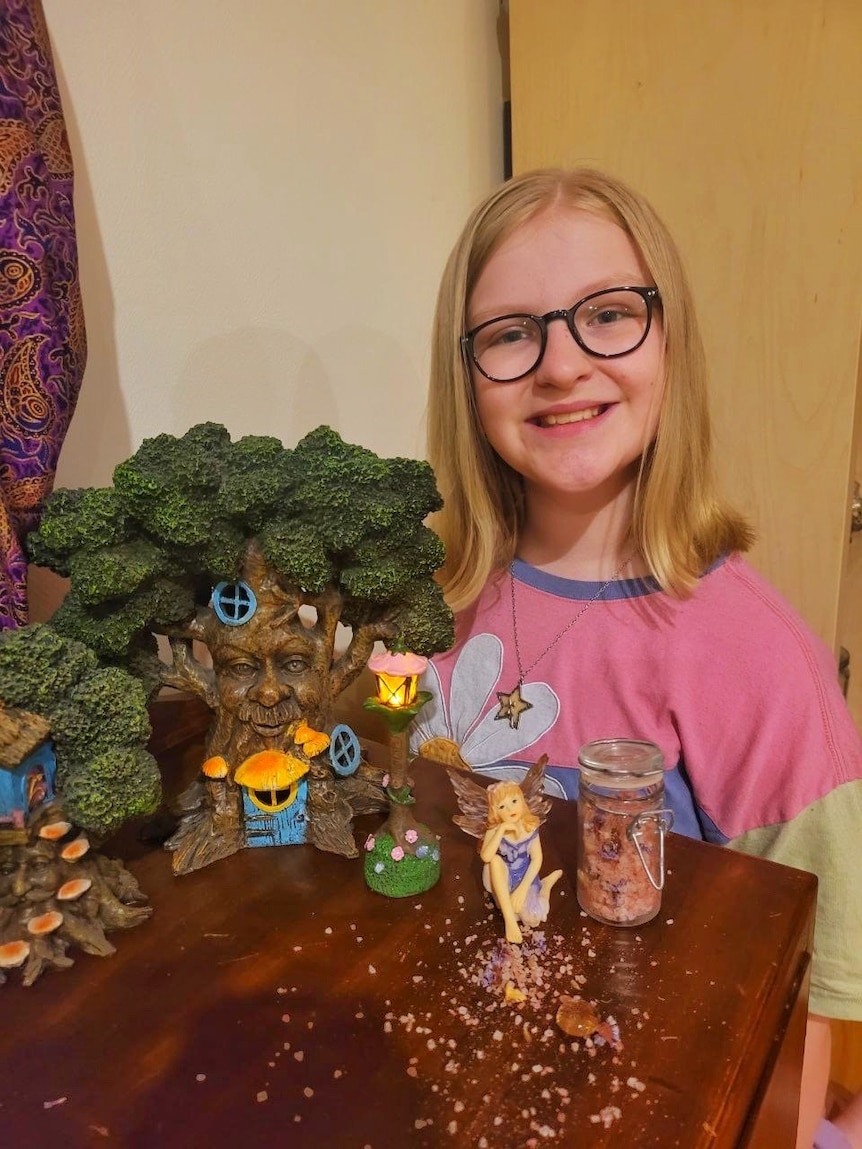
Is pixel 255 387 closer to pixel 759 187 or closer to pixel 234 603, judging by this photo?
pixel 234 603

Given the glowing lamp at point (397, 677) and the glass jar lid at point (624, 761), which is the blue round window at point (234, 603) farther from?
the glass jar lid at point (624, 761)

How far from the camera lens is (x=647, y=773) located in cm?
70

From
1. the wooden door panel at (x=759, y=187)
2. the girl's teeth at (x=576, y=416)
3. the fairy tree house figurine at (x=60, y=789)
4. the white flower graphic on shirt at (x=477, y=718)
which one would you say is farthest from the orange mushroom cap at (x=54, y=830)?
the wooden door panel at (x=759, y=187)

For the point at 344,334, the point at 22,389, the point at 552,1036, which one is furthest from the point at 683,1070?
the point at 344,334

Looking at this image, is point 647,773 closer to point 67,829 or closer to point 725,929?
point 725,929

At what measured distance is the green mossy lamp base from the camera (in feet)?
2.36

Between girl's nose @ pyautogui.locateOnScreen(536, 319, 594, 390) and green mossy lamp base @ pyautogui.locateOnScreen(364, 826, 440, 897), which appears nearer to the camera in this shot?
green mossy lamp base @ pyautogui.locateOnScreen(364, 826, 440, 897)

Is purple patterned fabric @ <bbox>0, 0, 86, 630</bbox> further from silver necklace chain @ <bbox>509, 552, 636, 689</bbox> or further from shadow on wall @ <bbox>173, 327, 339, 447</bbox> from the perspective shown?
silver necklace chain @ <bbox>509, 552, 636, 689</bbox>

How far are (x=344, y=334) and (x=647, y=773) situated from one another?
986 millimetres

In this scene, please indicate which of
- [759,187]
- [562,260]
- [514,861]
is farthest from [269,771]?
[759,187]

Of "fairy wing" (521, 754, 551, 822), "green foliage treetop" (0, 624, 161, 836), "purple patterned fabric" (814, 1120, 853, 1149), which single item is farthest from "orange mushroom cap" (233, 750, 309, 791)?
"purple patterned fabric" (814, 1120, 853, 1149)

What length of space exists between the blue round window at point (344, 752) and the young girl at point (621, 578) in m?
0.26

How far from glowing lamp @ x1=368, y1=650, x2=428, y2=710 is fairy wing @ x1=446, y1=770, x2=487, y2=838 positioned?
9cm

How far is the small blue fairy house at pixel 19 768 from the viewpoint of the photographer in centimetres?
63
